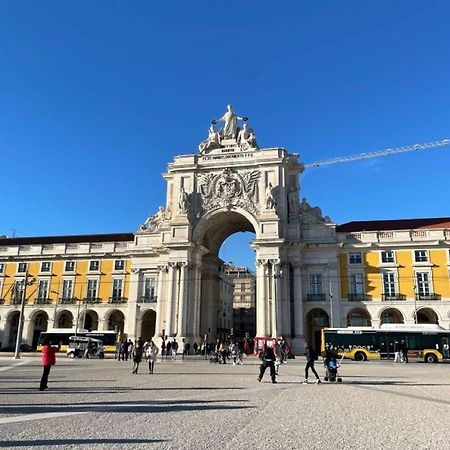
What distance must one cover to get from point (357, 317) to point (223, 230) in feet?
68.0

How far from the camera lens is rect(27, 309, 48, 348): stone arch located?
6012 centimetres

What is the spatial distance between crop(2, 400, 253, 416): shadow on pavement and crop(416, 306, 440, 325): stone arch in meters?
42.9

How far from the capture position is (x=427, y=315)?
51.1 meters

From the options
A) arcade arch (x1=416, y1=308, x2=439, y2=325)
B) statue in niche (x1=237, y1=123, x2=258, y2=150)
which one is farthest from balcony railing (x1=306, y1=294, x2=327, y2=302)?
statue in niche (x1=237, y1=123, x2=258, y2=150)

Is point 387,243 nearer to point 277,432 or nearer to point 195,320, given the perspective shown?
point 195,320

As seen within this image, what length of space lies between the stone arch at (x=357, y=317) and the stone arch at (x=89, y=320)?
32.7m

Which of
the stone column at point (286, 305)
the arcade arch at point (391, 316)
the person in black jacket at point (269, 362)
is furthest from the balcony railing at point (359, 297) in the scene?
the person in black jacket at point (269, 362)

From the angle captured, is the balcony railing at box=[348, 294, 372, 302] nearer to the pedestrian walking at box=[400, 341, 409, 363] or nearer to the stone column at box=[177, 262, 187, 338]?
the pedestrian walking at box=[400, 341, 409, 363]

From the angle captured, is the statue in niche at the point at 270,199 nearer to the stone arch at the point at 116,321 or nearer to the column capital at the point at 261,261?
the column capital at the point at 261,261

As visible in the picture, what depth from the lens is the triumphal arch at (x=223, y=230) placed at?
1996 inches

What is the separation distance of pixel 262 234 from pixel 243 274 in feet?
211

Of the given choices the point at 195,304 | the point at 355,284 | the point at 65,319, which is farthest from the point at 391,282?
the point at 65,319

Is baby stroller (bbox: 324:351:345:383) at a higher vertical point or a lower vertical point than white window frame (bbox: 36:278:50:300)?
lower

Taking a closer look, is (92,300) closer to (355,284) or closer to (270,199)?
(270,199)
